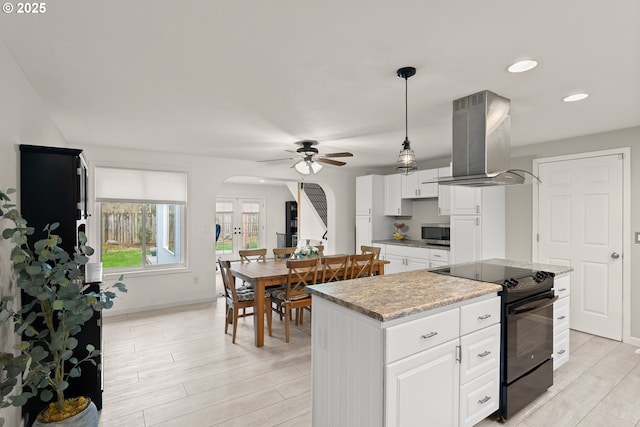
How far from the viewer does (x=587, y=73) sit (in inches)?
88.9

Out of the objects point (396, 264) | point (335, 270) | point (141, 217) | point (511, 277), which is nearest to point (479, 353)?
point (511, 277)

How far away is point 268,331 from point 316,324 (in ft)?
6.70

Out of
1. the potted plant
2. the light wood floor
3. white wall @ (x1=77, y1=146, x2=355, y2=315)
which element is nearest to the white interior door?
the light wood floor

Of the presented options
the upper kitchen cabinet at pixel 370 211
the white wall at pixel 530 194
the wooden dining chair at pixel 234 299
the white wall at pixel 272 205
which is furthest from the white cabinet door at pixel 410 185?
the white wall at pixel 272 205

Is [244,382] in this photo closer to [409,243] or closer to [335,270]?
[335,270]

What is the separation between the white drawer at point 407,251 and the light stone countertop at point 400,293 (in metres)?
2.86

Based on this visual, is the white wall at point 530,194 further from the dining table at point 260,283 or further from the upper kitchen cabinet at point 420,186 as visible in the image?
the dining table at point 260,283

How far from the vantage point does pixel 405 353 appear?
1.68 metres

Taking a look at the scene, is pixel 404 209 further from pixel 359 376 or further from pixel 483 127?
pixel 359 376

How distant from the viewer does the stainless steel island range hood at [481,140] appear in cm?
256

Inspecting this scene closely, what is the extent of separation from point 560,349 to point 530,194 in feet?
7.24

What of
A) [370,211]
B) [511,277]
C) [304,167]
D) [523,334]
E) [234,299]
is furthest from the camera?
[370,211]

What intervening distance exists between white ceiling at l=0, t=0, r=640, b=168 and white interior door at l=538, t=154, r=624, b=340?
67 cm

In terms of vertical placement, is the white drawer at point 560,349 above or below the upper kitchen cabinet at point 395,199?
below
